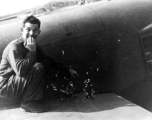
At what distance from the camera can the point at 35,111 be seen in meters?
3.58

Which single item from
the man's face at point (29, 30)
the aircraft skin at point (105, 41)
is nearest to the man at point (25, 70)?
the man's face at point (29, 30)

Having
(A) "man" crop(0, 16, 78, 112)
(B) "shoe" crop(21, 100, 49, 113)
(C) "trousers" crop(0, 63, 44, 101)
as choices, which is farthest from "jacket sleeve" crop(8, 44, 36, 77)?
(B) "shoe" crop(21, 100, 49, 113)

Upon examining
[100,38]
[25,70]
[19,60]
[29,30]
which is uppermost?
[29,30]

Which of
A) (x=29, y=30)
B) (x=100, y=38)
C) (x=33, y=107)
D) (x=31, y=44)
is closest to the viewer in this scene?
(x=31, y=44)

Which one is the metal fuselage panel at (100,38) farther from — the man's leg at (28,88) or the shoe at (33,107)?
the shoe at (33,107)

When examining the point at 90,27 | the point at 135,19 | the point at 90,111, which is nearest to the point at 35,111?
the point at 90,111

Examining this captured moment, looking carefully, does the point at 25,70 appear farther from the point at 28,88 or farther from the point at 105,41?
the point at 105,41

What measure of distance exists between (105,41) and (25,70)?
156 cm

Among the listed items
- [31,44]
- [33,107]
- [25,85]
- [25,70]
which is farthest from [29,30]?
[33,107]

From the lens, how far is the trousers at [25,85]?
11.4 feet

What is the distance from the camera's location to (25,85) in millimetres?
3498

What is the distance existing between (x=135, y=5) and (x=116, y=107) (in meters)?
1.96

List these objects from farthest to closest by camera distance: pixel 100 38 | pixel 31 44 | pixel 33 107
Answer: pixel 100 38 → pixel 33 107 → pixel 31 44

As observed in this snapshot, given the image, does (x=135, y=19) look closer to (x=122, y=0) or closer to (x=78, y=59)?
(x=122, y=0)
